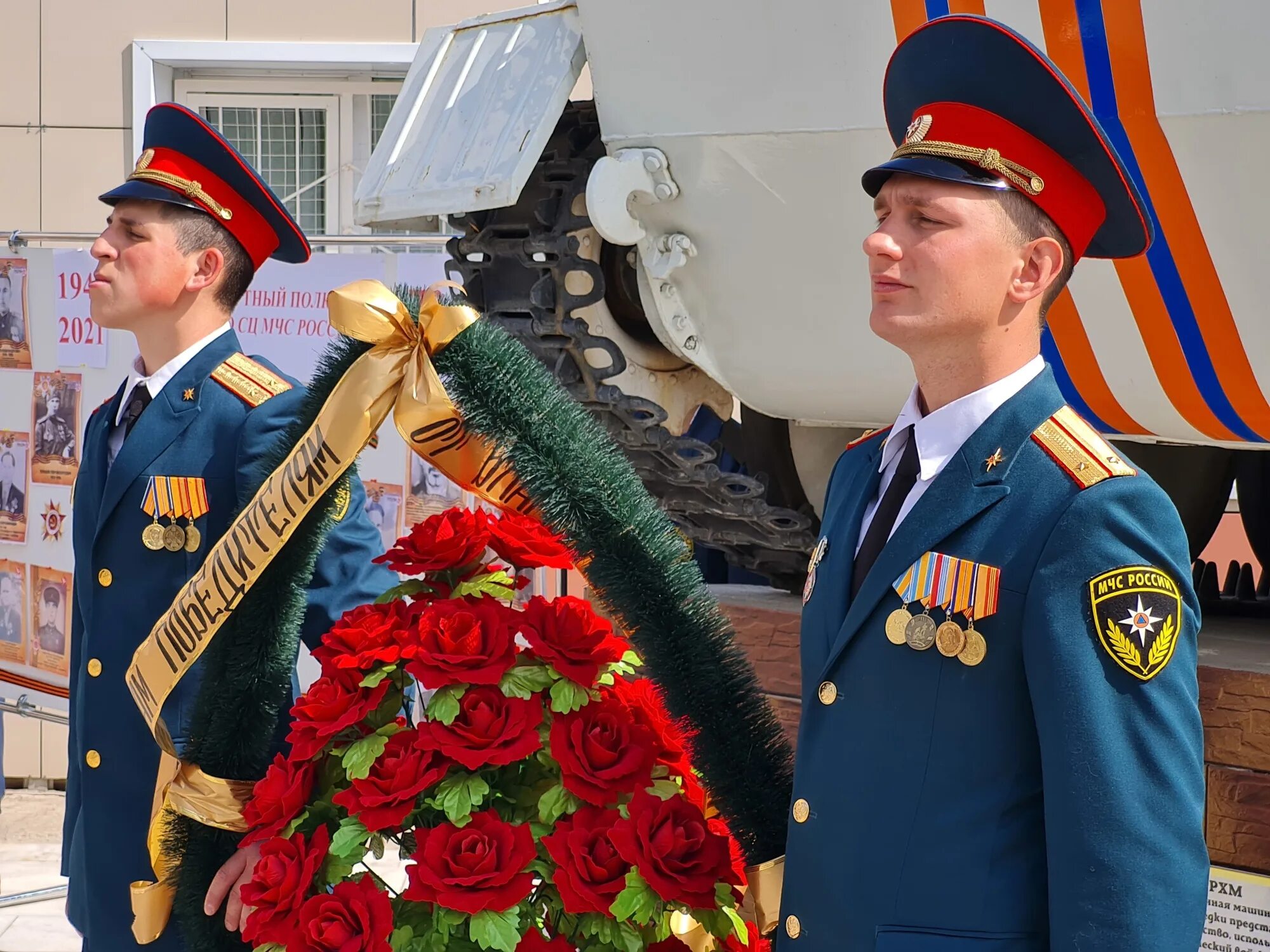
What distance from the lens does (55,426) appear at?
4992mm

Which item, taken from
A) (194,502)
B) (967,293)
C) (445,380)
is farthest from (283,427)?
(967,293)

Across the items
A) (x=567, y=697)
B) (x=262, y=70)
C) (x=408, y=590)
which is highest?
(x=262, y=70)

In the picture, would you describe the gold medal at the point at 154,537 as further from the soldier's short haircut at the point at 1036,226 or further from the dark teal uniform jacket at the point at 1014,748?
the soldier's short haircut at the point at 1036,226

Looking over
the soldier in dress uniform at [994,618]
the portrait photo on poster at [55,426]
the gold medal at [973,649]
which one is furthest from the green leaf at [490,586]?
the portrait photo on poster at [55,426]

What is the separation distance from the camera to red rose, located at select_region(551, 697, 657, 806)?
1.74m

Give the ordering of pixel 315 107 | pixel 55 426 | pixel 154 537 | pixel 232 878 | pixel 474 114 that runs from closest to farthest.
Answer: pixel 232 878 → pixel 154 537 → pixel 474 114 → pixel 55 426 → pixel 315 107

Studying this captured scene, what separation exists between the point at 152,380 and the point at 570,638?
1026 millimetres

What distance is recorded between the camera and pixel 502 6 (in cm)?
726

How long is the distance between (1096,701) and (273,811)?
3.27 ft

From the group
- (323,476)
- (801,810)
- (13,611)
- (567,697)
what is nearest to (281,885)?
(567,697)

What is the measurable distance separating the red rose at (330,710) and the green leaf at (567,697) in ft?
0.73

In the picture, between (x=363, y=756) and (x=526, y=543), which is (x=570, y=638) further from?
(x=363, y=756)

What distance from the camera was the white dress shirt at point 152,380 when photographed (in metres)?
2.50

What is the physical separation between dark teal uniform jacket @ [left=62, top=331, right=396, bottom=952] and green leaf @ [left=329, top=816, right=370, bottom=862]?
56 centimetres
